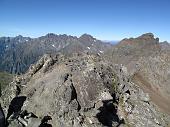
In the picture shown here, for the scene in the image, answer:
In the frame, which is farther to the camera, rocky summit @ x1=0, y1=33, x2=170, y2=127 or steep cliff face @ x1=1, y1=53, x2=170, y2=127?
steep cliff face @ x1=1, y1=53, x2=170, y2=127

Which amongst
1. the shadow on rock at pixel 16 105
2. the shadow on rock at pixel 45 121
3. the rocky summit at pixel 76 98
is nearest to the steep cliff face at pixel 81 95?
the rocky summit at pixel 76 98

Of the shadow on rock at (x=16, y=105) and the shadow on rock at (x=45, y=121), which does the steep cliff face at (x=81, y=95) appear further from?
the shadow on rock at (x=16, y=105)

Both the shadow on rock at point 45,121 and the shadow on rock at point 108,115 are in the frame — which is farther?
the shadow on rock at point 108,115

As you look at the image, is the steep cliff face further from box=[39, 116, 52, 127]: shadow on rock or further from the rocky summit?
box=[39, 116, 52, 127]: shadow on rock

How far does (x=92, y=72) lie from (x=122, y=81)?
17.3 ft

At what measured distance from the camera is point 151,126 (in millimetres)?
A: 33781

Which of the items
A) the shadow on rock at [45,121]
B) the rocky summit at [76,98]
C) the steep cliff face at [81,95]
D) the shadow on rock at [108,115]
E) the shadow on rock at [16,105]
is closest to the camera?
the shadow on rock at [45,121]

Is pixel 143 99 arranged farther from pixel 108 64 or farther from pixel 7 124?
pixel 7 124

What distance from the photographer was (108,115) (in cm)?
3256

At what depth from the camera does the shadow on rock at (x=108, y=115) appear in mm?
31250

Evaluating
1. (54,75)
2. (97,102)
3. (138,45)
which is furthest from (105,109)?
(138,45)

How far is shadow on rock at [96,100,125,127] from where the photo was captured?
31250mm

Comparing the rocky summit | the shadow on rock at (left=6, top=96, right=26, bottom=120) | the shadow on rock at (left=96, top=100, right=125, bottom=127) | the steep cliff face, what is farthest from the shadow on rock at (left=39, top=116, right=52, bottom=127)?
the shadow on rock at (left=96, top=100, right=125, bottom=127)

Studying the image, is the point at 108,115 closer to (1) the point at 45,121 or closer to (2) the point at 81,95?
(2) the point at 81,95
